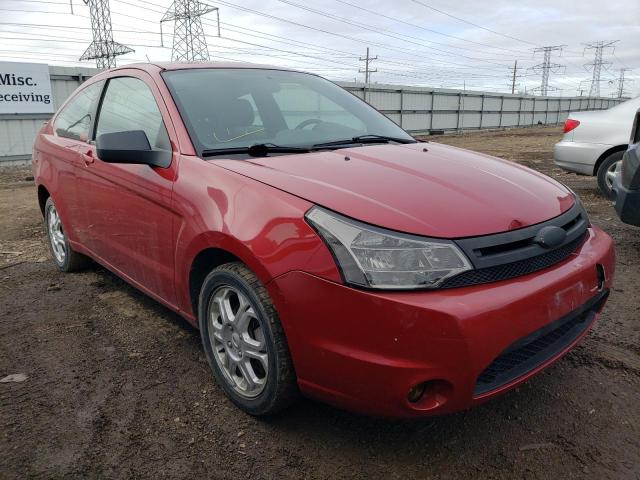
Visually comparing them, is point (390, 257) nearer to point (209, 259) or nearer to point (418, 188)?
point (418, 188)

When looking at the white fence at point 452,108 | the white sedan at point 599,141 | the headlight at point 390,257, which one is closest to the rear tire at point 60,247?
the headlight at point 390,257

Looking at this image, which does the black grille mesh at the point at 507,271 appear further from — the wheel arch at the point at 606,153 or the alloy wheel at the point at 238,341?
the wheel arch at the point at 606,153

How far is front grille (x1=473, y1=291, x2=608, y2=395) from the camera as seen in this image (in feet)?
5.97

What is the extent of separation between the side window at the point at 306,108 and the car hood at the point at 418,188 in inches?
19.6

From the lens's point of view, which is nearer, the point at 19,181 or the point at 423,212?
the point at 423,212

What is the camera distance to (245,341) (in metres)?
2.20

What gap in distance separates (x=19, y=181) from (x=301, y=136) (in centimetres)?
994

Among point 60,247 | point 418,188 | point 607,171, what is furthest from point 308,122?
point 607,171

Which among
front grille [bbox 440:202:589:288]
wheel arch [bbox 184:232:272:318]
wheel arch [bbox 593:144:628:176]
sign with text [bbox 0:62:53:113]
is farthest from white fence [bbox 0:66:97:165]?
front grille [bbox 440:202:589:288]

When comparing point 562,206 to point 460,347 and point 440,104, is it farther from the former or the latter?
point 440,104

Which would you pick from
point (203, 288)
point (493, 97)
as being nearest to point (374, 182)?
point (203, 288)

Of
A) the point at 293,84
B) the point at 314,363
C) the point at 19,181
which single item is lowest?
the point at 19,181

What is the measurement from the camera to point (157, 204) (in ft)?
8.52

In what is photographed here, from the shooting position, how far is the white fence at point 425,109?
42.6ft
